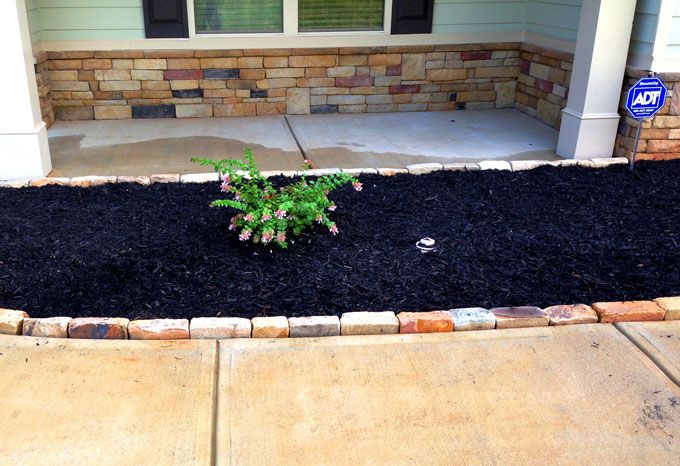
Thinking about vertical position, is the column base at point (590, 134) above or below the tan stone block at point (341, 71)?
below

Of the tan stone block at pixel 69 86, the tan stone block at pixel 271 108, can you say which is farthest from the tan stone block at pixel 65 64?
the tan stone block at pixel 271 108

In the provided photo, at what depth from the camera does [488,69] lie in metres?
6.96

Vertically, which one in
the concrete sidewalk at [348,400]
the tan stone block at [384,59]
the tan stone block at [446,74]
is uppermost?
the tan stone block at [384,59]

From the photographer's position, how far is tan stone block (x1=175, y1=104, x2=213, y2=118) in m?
6.58

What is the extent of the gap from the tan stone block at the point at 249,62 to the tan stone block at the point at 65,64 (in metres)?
1.56

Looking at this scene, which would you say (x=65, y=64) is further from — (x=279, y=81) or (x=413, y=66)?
(x=413, y=66)

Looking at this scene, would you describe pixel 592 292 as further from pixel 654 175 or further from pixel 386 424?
pixel 654 175

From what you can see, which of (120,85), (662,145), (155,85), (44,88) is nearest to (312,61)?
(155,85)

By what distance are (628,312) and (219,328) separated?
194cm

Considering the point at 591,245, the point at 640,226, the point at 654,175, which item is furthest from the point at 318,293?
the point at 654,175

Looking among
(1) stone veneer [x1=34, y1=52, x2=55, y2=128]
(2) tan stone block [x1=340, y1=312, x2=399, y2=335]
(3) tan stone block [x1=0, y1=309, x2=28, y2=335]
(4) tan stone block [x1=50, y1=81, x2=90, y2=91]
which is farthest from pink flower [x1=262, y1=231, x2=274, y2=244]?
(4) tan stone block [x1=50, y1=81, x2=90, y2=91]

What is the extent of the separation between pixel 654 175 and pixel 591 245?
1510 mm

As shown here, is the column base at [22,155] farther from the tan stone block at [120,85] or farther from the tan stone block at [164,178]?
the tan stone block at [120,85]

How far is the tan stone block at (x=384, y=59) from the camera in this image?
6.71 m
